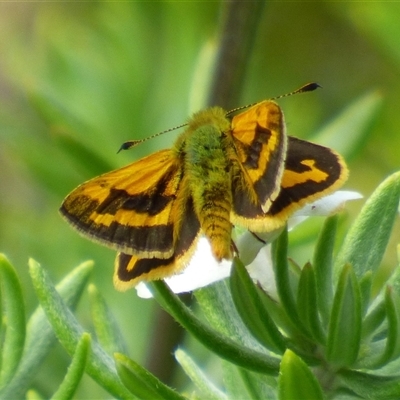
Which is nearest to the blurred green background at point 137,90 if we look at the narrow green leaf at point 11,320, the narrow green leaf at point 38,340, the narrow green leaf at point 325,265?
the narrow green leaf at point 38,340

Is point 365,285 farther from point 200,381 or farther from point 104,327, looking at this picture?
point 104,327

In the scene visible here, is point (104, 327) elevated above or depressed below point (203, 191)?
below

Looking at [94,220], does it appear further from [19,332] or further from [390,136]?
[390,136]

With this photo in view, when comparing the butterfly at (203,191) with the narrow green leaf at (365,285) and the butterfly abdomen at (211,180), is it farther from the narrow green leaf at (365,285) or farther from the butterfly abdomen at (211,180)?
the narrow green leaf at (365,285)

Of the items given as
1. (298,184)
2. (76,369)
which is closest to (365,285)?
(298,184)

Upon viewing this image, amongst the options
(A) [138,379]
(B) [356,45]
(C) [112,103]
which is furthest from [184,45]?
(A) [138,379]

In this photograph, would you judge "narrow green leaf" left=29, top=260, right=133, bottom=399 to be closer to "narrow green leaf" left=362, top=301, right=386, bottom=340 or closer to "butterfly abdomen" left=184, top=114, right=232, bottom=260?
"butterfly abdomen" left=184, top=114, right=232, bottom=260
